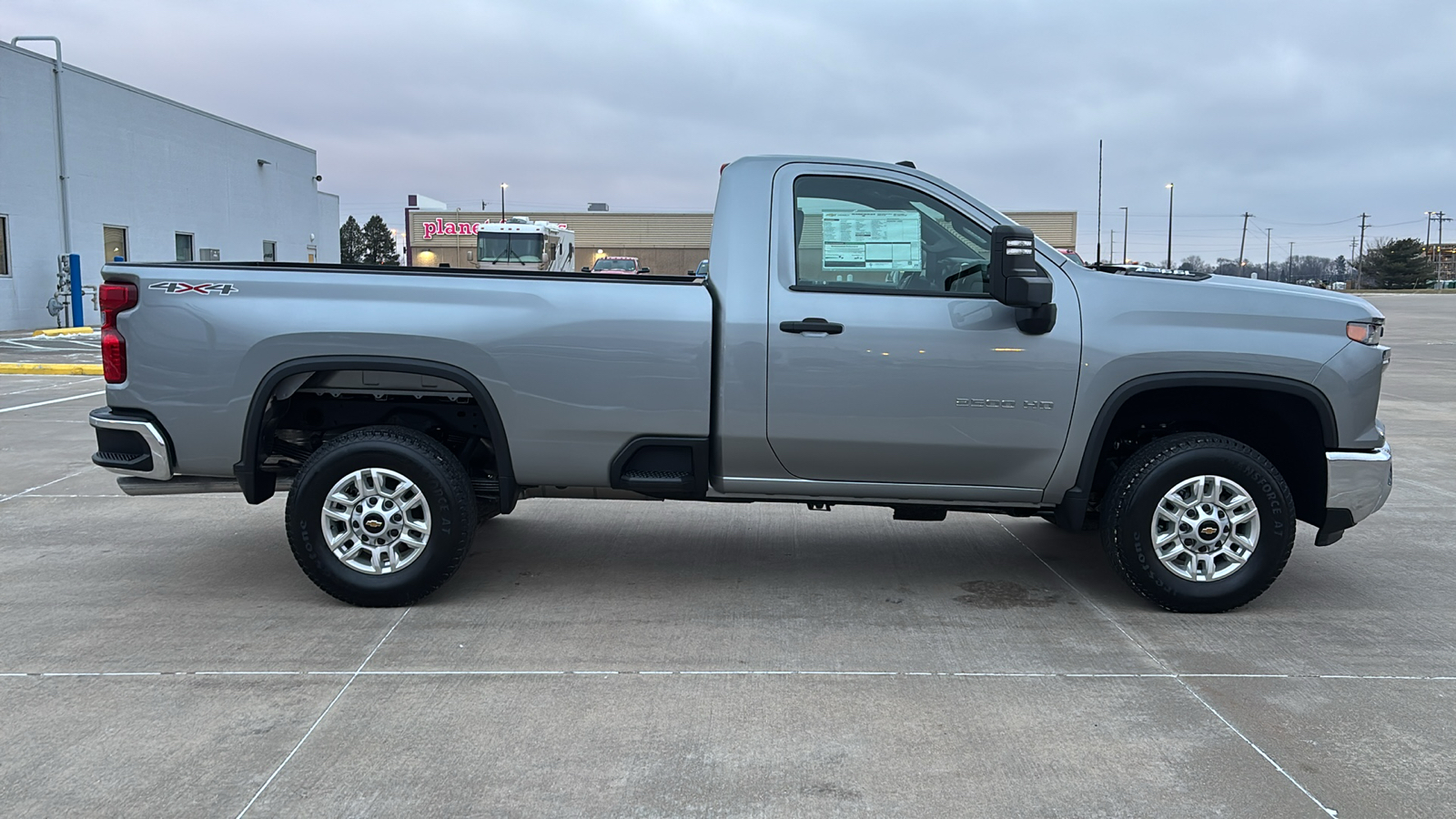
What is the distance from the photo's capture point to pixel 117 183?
28266 mm

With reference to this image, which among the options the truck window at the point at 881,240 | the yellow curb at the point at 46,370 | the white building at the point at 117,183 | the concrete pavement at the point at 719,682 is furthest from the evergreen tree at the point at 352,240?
the truck window at the point at 881,240

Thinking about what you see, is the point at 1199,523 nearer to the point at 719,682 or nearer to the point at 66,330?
the point at 719,682

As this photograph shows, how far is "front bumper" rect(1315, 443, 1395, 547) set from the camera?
16.2ft

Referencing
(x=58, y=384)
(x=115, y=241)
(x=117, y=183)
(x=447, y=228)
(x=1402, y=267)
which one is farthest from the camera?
(x=1402, y=267)

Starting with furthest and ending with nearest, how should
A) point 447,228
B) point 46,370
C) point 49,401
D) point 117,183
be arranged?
point 447,228, point 117,183, point 46,370, point 49,401

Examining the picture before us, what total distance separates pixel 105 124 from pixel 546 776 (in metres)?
29.9

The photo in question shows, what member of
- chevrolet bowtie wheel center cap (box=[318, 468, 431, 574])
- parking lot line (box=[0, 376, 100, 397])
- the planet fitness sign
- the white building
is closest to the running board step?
chevrolet bowtie wheel center cap (box=[318, 468, 431, 574])

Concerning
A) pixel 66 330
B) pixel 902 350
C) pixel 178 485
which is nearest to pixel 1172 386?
pixel 902 350

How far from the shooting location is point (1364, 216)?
120 metres

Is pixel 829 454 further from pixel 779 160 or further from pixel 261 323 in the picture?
pixel 261 323

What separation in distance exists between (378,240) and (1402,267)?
292 ft

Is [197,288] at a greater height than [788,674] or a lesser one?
greater

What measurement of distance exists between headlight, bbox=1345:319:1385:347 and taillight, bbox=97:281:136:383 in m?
5.54

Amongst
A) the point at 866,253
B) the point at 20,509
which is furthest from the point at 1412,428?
the point at 20,509
